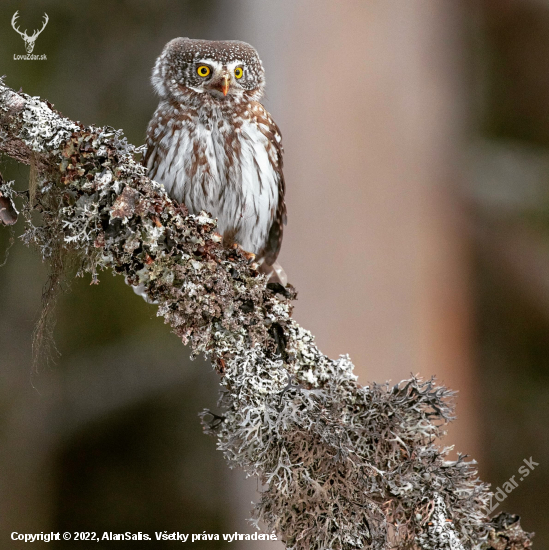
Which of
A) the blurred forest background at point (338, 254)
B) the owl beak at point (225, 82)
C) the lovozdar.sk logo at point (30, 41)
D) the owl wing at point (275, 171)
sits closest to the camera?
the owl beak at point (225, 82)

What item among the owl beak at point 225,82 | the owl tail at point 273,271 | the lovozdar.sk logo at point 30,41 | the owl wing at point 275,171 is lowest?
the owl tail at point 273,271

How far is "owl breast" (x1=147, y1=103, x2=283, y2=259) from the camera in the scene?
6.27 feet

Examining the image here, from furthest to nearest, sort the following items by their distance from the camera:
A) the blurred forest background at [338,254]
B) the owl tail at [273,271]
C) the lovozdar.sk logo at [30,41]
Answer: the lovozdar.sk logo at [30,41] < the blurred forest background at [338,254] < the owl tail at [273,271]

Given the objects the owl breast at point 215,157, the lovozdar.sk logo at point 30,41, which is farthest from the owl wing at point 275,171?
the lovozdar.sk logo at point 30,41

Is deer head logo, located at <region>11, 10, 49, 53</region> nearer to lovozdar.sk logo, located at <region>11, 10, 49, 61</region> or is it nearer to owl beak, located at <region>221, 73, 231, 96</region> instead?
lovozdar.sk logo, located at <region>11, 10, 49, 61</region>

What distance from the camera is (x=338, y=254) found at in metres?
2.54

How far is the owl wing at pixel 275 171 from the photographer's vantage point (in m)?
2.03

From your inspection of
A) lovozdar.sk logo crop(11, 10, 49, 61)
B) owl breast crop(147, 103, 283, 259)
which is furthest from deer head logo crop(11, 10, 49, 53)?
owl breast crop(147, 103, 283, 259)

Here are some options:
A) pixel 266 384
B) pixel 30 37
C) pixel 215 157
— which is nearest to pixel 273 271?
pixel 215 157

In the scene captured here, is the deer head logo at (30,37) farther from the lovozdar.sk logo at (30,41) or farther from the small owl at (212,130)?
the small owl at (212,130)

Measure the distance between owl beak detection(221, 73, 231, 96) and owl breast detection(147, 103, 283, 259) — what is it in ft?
0.30

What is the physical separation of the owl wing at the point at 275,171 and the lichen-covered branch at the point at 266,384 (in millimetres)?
802

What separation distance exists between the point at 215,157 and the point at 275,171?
11.0 inches

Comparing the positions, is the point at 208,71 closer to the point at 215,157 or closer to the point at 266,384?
the point at 215,157
